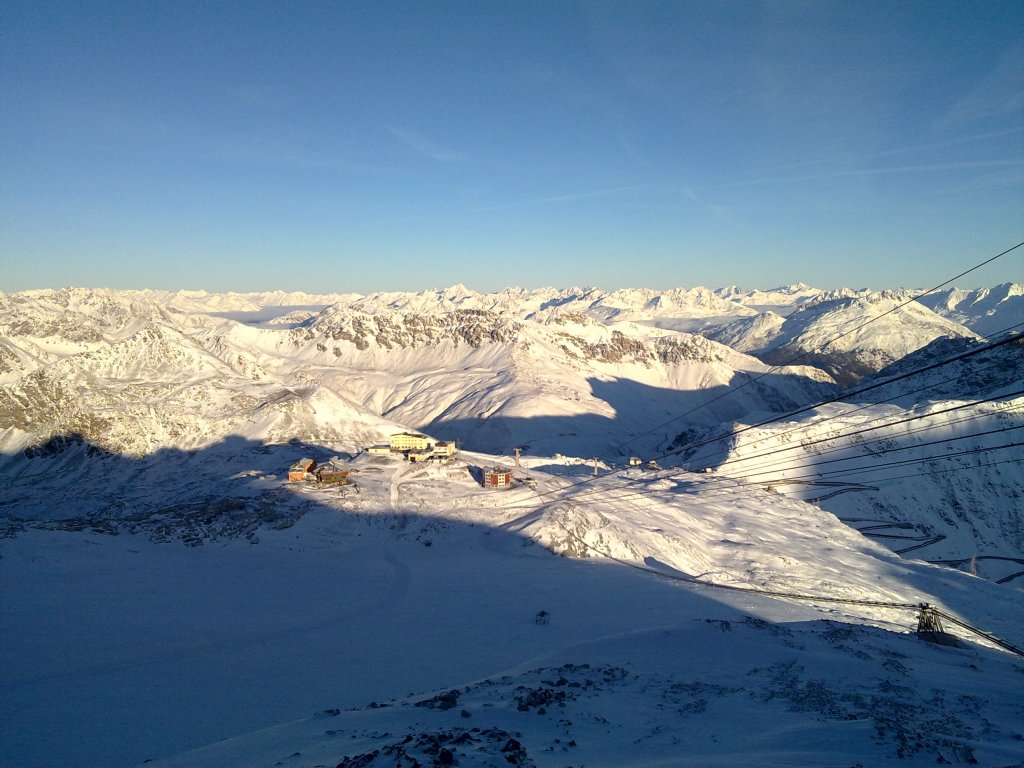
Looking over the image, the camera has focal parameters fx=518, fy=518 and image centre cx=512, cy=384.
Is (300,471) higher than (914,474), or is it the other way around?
(914,474)

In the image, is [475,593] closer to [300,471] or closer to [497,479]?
[497,479]

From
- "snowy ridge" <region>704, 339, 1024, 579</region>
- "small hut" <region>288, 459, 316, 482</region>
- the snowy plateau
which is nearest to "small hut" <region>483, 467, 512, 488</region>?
the snowy plateau

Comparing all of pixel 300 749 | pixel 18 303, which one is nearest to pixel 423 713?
pixel 300 749

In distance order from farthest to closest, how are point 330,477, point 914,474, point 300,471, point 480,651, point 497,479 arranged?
1. point 914,474
2. point 497,479
3. point 300,471
4. point 330,477
5. point 480,651

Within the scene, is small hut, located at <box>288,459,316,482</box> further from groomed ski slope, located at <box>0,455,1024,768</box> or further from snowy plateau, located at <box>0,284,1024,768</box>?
groomed ski slope, located at <box>0,455,1024,768</box>

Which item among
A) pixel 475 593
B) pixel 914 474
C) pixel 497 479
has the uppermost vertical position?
pixel 914 474

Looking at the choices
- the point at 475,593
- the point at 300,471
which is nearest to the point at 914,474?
the point at 475,593

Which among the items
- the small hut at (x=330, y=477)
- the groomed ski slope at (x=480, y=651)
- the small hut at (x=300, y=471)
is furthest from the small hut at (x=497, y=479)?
the small hut at (x=300, y=471)

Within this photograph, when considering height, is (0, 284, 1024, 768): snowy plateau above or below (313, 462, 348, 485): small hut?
below

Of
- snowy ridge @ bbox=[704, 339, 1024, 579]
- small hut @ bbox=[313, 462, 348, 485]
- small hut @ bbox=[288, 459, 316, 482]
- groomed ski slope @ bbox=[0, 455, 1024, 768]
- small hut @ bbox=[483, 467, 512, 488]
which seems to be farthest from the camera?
snowy ridge @ bbox=[704, 339, 1024, 579]
